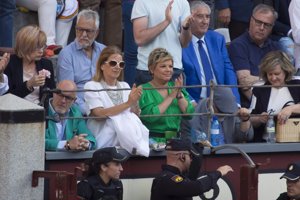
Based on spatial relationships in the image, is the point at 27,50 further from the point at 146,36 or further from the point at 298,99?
the point at 298,99

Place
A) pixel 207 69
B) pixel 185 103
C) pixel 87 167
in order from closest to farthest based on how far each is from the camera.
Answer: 1. pixel 87 167
2. pixel 185 103
3. pixel 207 69

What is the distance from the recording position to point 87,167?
1283cm

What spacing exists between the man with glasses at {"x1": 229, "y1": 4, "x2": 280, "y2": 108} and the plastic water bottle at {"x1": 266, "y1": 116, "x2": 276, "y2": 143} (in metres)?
1.03

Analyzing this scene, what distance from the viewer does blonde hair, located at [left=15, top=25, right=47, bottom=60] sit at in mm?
13477

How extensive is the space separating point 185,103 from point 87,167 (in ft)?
4.72

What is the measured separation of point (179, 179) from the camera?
1283cm

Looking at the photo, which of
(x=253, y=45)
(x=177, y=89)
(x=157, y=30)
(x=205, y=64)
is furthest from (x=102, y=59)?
(x=253, y=45)

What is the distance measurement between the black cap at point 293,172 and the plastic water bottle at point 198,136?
0.97 metres

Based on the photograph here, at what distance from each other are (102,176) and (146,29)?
236 centimetres

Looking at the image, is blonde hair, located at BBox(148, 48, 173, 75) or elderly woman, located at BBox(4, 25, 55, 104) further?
blonde hair, located at BBox(148, 48, 173, 75)

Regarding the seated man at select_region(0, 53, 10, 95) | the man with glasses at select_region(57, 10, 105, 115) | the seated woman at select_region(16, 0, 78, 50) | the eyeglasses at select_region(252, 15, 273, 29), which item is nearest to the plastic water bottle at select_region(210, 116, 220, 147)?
the man with glasses at select_region(57, 10, 105, 115)

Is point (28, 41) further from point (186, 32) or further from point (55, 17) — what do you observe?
point (55, 17)

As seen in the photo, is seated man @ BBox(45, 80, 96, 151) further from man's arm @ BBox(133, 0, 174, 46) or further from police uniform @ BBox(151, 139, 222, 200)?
man's arm @ BBox(133, 0, 174, 46)

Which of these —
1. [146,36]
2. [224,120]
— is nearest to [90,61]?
[146,36]
